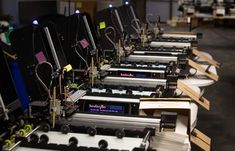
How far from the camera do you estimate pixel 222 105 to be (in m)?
4.94

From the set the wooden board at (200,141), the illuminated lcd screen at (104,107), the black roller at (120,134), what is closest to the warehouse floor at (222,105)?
the wooden board at (200,141)

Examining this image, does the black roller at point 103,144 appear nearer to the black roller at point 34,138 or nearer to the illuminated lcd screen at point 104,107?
the black roller at point 34,138

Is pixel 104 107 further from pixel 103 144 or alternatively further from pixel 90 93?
pixel 103 144

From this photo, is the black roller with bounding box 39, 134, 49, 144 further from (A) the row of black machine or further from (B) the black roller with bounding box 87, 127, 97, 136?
(B) the black roller with bounding box 87, 127, 97, 136

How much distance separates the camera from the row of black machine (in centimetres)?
187

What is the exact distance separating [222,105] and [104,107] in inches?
111

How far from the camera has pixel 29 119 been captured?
2.03m

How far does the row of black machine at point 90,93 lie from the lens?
187cm

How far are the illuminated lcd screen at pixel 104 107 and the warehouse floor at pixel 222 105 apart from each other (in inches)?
48.6

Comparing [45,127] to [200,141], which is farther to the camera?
[200,141]

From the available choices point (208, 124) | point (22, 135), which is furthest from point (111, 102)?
point (208, 124)

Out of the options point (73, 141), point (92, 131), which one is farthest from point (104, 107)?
point (73, 141)

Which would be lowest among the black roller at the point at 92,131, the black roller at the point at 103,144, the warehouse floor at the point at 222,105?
the warehouse floor at the point at 222,105

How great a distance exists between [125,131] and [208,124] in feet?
8.30
